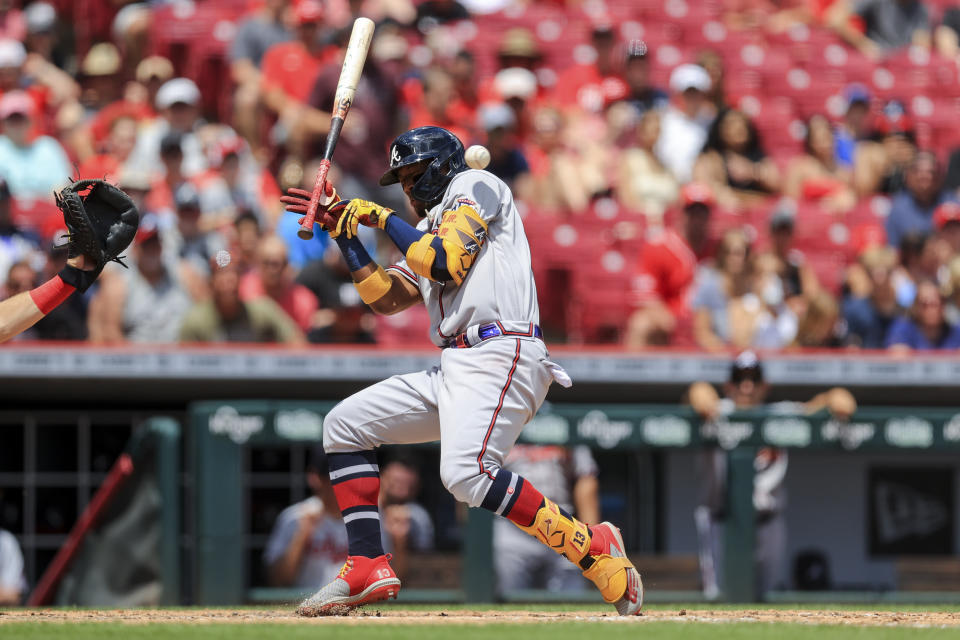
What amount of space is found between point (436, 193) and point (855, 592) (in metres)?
3.83

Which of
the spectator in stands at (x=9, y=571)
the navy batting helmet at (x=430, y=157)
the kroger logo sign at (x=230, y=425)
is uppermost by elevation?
the navy batting helmet at (x=430, y=157)

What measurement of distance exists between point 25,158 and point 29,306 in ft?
15.0

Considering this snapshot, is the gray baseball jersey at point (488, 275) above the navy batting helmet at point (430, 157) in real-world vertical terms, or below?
below

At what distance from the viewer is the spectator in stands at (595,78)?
10891mm

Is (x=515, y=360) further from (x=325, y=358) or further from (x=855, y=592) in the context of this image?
(x=855, y=592)

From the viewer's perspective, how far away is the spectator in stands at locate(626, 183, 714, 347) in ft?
26.4

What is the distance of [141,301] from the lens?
25.3 feet

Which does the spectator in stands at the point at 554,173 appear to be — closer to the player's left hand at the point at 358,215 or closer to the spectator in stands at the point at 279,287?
the spectator in stands at the point at 279,287

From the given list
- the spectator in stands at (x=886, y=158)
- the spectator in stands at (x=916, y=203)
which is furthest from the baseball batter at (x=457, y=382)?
the spectator in stands at (x=886, y=158)

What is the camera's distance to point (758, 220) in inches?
380

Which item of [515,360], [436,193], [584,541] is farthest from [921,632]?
[436,193]

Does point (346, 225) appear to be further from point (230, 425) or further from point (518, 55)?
point (518, 55)

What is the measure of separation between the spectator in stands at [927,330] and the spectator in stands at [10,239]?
15.9ft

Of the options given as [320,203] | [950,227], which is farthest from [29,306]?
[950,227]
